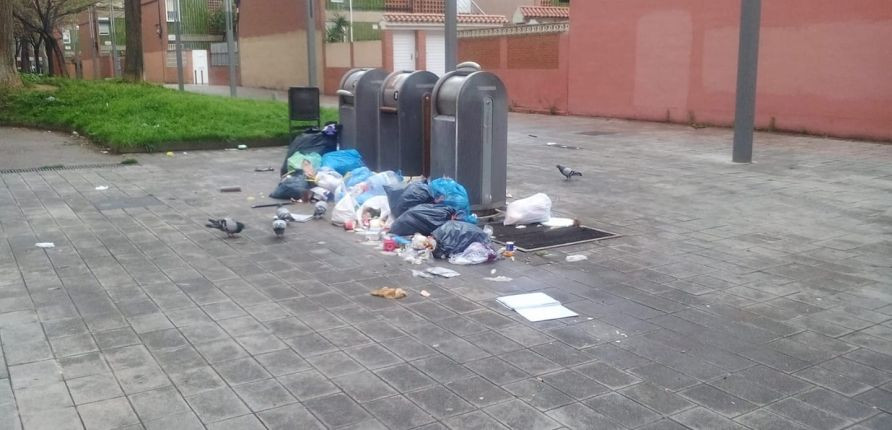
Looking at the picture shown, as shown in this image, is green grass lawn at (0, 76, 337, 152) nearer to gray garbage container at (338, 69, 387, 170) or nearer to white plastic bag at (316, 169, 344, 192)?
gray garbage container at (338, 69, 387, 170)

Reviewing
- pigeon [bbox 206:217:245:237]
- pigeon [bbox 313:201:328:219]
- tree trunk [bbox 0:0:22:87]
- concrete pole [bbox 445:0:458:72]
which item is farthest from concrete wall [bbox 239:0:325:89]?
pigeon [bbox 206:217:245:237]

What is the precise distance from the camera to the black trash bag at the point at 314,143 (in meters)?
10.1

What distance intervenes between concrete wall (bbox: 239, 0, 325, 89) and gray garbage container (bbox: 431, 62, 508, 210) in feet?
87.8

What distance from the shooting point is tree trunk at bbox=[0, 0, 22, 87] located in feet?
58.5

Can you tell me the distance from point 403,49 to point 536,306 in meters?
27.4

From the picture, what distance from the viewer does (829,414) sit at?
12.0 feet

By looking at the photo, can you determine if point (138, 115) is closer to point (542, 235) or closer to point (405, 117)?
point (405, 117)

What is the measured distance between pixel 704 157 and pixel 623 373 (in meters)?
9.03

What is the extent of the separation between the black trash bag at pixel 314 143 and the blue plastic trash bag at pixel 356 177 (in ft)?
4.56

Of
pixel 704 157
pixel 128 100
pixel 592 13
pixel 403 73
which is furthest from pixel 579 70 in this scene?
pixel 403 73

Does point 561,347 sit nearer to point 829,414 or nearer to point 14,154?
point 829,414

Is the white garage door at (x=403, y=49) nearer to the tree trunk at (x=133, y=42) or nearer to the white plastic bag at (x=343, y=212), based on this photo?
the tree trunk at (x=133, y=42)

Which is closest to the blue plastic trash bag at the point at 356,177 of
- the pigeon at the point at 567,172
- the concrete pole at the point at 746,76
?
the pigeon at the point at 567,172

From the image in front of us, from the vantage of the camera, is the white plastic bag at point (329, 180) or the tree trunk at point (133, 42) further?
the tree trunk at point (133, 42)
